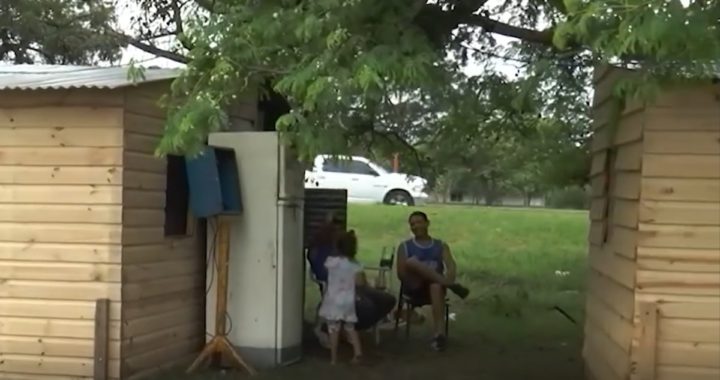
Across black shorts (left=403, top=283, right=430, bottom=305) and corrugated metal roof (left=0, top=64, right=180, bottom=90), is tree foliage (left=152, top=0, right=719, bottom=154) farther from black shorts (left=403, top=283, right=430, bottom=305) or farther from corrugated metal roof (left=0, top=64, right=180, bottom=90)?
black shorts (left=403, top=283, right=430, bottom=305)

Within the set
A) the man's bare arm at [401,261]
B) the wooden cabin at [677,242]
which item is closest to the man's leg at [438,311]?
the man's bare arm at [401,261]

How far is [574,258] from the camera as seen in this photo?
18.4 m

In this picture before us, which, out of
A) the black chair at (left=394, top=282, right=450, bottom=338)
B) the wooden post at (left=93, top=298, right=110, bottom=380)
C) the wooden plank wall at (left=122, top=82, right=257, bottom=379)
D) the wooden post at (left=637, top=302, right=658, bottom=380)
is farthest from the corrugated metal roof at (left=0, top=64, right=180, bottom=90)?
the wooden post at (left=637, top=302, right=658, bottom=380)

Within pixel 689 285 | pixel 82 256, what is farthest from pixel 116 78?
pixel 689 285

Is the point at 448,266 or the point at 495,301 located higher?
the point at 448,266

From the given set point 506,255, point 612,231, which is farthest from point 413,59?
point 506,255

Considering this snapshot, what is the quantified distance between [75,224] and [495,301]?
6957 mm

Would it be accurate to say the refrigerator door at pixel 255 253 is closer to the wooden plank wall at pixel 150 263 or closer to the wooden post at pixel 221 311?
the wooden post at pixel 221 311

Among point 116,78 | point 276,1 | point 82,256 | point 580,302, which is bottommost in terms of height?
point 580,302

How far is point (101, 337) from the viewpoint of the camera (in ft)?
25.4

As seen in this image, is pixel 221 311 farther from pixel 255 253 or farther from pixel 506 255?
pixel 506 255

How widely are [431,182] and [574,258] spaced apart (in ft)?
22.1

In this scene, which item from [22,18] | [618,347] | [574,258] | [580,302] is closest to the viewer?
[618,347]

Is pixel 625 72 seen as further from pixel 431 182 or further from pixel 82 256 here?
pixel 431 182
